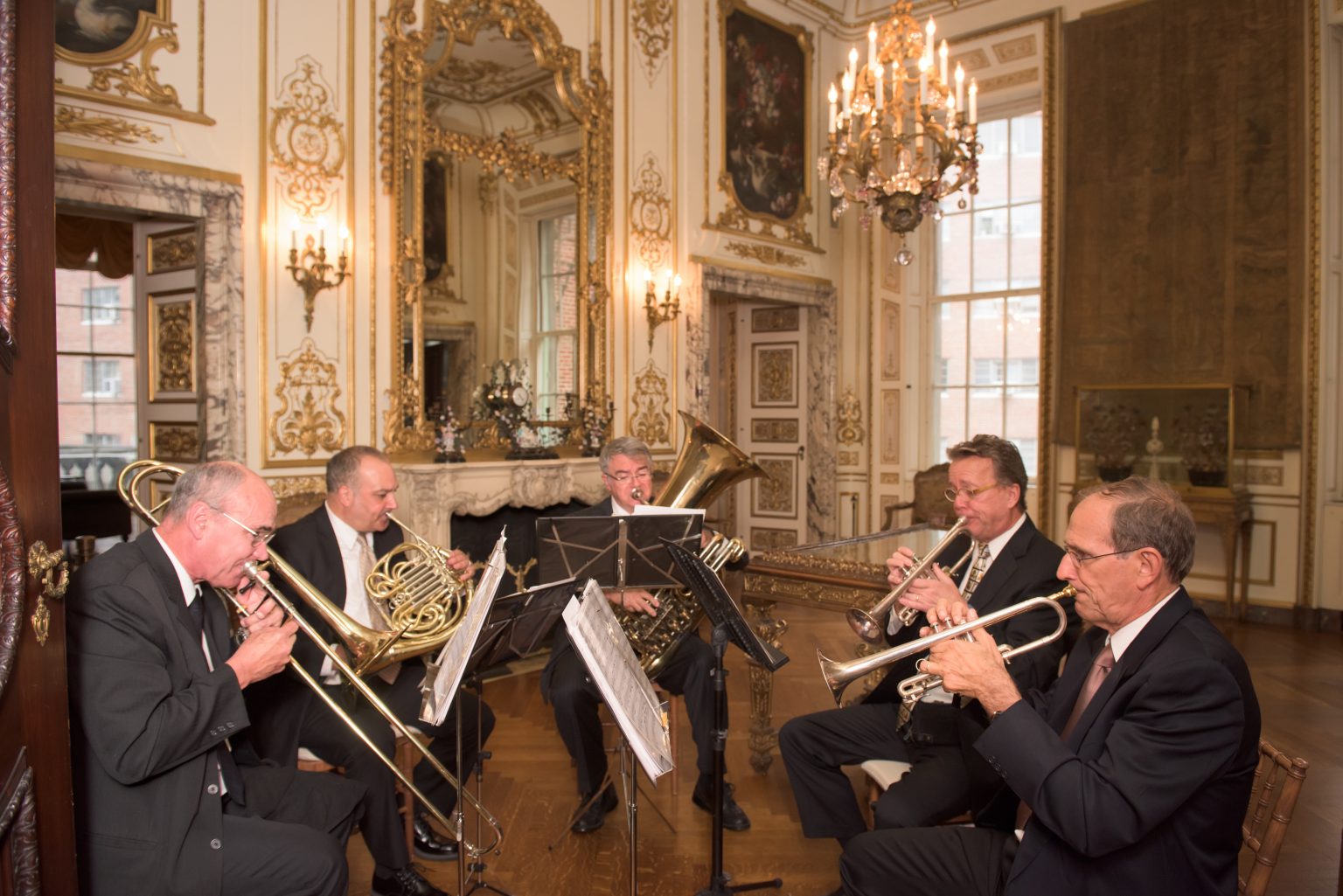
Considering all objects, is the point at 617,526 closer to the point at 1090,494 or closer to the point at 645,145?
the point at 1090,494

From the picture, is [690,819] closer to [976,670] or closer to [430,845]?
[430,845]

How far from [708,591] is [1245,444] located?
602 centimetres

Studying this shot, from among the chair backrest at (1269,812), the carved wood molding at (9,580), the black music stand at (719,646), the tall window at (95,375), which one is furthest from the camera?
the tall window at (95,375)

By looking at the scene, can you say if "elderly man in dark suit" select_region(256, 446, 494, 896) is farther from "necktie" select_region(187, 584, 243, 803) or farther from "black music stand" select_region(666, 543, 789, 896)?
"black music stand" select_region(666, 543, 789, 896)

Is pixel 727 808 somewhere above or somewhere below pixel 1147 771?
below

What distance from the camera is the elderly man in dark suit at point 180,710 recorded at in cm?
195

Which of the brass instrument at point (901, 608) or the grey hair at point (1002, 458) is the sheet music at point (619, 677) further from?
the grey hair at point (1002, 458)

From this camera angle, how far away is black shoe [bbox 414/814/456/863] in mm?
3260

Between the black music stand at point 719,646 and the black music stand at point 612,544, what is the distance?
31 centimetres

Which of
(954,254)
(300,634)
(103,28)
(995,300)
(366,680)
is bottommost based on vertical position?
(366,680)

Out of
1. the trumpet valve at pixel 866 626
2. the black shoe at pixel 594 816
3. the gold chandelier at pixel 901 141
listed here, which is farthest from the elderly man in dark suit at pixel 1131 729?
the gold chandelier at pixel 901 141

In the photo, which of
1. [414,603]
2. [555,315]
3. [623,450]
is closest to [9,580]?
[414,603]

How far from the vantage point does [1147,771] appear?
67.8 inches

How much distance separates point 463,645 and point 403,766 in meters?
1.13
